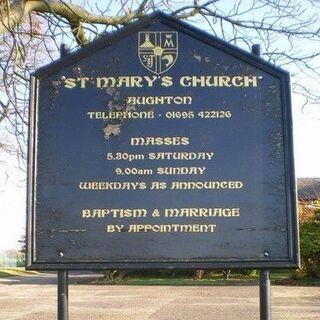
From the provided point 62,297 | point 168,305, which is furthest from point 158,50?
point 168,305

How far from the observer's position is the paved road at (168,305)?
1321 cm

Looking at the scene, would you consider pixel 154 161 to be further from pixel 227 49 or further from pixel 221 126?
pixel 227 49

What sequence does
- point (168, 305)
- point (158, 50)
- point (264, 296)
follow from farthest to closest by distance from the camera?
point (168, 305), point (158, 50), point (264, 296)

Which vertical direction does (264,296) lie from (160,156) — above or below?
below

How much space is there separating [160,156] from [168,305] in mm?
11245

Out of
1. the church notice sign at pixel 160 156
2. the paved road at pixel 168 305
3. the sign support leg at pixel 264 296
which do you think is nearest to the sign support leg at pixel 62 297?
the church notice sign at pixel 160 156

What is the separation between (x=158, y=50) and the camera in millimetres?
4949

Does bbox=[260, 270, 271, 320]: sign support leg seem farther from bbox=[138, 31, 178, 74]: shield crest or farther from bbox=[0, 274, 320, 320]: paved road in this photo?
bbox=[0, 274, 320, 320]: paved road

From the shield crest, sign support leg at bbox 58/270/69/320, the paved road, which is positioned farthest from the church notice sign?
the paved road

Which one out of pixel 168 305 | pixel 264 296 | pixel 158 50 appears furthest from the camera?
pixel 168 305

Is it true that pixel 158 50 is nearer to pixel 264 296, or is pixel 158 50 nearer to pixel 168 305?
pixel 264 296

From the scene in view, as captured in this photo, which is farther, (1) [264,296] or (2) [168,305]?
(2) [168,305]

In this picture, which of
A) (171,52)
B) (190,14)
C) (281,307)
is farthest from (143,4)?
(281,307)

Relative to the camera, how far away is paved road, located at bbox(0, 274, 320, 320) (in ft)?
43.3
